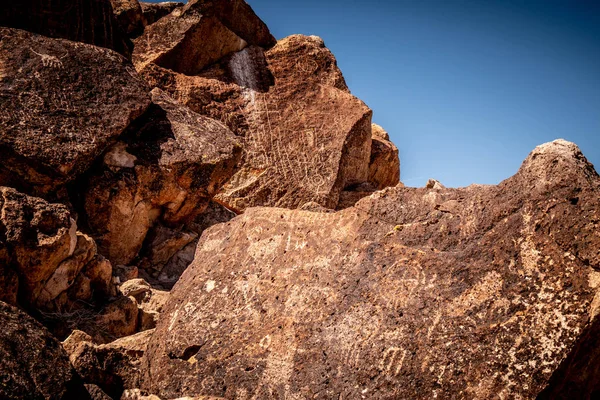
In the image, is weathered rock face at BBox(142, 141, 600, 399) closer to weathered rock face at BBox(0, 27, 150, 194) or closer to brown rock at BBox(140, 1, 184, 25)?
weathered rock face at BBox(0, 27, 150, 194)

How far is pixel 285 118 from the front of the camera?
982cm

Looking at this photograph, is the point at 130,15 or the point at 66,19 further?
the point at 130,15

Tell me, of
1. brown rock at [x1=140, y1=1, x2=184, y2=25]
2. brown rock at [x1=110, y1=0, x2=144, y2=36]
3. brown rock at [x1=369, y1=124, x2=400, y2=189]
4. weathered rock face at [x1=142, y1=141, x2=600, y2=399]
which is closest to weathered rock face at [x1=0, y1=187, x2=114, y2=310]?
weathered rock face at [x1=142, y1=141, x2=600, y2=399]

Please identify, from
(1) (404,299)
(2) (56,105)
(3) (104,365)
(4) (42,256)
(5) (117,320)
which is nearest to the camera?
(1) (404,299)

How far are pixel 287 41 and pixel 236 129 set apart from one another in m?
2.50

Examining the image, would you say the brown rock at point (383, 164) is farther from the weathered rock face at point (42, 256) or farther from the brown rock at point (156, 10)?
the weathered rock face at point (42, 256)

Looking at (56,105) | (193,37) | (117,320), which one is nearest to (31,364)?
(117,320)

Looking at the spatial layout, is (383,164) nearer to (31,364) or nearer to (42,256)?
A: (42,256)

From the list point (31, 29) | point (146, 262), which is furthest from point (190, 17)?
point (146, 262)

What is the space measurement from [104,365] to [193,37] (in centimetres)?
739

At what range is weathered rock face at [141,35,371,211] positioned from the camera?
29.9 feet

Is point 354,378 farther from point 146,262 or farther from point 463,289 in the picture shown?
point 146,262

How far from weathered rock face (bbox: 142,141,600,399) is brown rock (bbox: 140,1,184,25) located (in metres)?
7.54

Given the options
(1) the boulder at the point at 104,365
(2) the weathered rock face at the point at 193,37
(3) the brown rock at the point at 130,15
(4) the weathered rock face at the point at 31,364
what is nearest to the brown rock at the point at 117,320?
(1) the boulder at the point at 104,365
